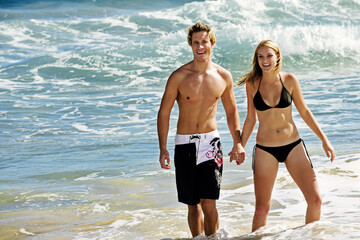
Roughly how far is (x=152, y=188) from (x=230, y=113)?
279 centimetres

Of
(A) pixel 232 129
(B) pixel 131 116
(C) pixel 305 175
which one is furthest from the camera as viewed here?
(B) pixel 131 116

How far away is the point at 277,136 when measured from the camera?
4555mm

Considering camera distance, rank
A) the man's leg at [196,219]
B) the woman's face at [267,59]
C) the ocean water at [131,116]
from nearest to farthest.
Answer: the woman's face at [267,59]
the man's leg at [196,219]
the ocean water at [131,116]

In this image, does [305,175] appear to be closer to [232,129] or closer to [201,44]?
[232,129]

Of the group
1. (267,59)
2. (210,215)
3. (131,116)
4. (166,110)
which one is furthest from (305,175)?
(131,116)

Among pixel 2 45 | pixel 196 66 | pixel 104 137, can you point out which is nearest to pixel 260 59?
pixel 196 66

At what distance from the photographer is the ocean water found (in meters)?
5.98

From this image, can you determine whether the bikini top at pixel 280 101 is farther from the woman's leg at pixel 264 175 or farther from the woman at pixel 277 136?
the woman's leg at pixel 264 175

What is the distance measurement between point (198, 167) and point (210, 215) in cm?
39

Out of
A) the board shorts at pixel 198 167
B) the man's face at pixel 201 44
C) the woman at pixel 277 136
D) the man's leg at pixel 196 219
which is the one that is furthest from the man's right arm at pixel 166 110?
the woman at pixel 277 136

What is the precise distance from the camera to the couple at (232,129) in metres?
4.56

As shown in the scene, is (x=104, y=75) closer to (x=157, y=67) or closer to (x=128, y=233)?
(x=157, y=67)

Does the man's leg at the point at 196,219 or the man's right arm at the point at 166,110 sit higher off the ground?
the man's right arm at the point at 166,110

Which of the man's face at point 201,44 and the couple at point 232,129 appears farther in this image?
the man's face at point 201,44
